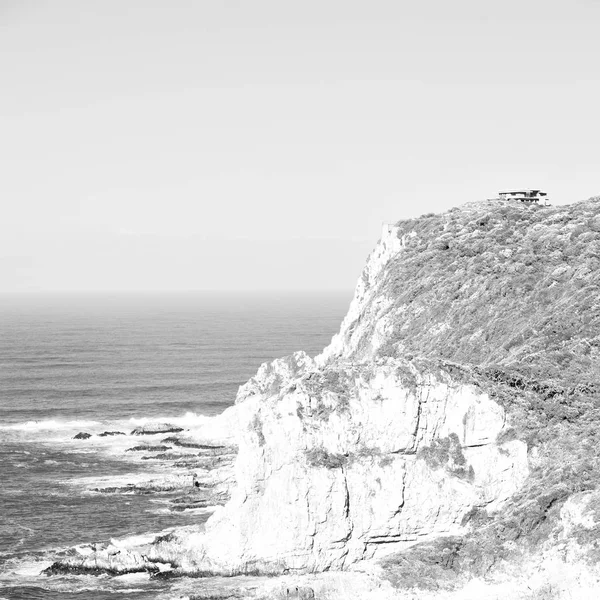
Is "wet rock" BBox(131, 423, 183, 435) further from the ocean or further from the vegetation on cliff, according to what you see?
the vegetation on cliff

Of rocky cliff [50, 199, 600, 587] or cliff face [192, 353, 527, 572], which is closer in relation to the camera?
rocky cliff [50, 199, 600, 587]

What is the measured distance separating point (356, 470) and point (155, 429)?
48187mm

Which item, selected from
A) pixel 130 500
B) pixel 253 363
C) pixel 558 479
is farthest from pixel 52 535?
pixel 253 363

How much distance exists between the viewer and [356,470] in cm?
5744

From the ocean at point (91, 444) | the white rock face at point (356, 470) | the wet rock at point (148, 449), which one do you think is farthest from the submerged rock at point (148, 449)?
the white rock face at point (356, 470)

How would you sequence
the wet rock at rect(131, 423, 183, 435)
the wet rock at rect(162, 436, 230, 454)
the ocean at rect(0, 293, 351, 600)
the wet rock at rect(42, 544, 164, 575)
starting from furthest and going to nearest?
the wet rock at rect(131, 423, 183, 435) → the wet rock at rect(162, 436, 230, 454) → the ocean at rect(0, 293, 351, 600) → the wet rock at rect(42, 544, 164, 575)

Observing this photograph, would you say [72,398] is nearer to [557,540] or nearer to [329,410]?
[329,410]

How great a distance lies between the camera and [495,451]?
59.3 m

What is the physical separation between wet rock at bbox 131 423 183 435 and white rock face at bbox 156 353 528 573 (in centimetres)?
4287

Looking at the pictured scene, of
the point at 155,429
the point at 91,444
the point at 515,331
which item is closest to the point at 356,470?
the point at 515,331

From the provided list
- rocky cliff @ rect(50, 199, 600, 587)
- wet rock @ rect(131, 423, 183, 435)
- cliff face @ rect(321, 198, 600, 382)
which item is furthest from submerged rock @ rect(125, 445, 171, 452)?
rocky cliff @ rect(50, 199, 600, 587)

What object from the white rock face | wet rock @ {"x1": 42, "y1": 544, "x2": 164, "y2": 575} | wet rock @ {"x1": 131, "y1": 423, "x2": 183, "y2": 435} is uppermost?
the white rock face

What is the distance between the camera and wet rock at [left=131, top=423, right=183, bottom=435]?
10106 cm

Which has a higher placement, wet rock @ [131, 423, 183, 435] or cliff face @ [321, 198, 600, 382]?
cliff face @ [321, 198, 600, 382]
